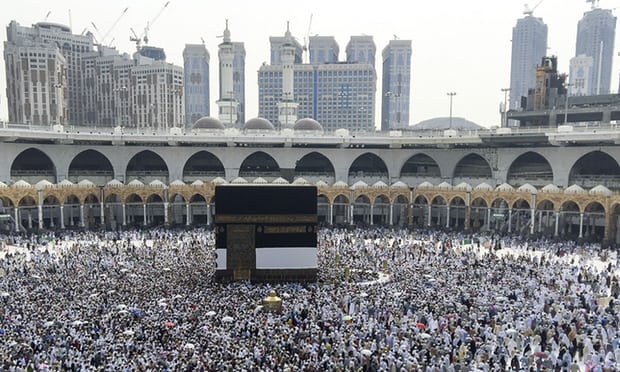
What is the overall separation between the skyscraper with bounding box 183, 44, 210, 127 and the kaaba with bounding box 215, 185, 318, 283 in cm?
13437

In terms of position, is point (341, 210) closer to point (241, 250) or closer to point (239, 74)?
point (241, 250)

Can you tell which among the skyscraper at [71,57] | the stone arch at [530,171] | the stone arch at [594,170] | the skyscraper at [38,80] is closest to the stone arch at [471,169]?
the stone arch at [530,171]

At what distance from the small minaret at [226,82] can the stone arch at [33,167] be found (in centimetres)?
2354

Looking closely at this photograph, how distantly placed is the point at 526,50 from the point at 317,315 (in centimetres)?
20379

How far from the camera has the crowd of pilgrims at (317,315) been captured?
42.0 ft

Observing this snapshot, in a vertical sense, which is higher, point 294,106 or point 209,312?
point 294,106

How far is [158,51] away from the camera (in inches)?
6457

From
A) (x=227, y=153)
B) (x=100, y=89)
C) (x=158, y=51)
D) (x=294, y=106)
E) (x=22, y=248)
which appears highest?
(x=158, y=51)

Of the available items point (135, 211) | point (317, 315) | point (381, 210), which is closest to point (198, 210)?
point (135, 211)

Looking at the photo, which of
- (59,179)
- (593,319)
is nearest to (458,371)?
(593,319)

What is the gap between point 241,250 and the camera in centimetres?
2225

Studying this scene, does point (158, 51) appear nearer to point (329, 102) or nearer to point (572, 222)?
point (329, 102)

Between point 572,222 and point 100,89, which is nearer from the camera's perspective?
point 572,222

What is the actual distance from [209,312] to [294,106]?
4938cm
